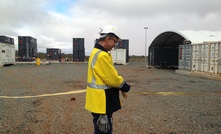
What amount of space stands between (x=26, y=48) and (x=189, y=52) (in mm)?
26021

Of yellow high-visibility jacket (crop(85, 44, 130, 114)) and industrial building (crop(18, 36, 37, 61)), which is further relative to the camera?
industrial building (crop(18, 36, 37, 61))

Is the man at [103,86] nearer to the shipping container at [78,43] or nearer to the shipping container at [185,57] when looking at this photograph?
the shipping container at [185,57]

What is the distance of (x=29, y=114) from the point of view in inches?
217

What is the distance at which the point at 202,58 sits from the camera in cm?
1555

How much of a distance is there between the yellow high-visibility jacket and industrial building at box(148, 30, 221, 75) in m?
13.6

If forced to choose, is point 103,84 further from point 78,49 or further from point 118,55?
point 78,49

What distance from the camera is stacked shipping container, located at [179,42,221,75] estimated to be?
1399 centimetres

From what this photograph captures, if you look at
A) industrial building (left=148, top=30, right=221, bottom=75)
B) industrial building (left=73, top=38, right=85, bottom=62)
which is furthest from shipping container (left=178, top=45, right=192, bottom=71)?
industrial building (left=73, top=38, right=85, bottom=62)

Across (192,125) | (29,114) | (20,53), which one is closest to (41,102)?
(29,114)

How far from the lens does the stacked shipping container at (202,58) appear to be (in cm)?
1399

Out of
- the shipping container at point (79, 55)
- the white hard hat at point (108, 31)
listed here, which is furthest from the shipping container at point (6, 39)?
the white hard hat at point (108, 31)

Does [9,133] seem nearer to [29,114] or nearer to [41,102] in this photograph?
[29,114]

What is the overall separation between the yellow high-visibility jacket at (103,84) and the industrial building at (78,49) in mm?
34972

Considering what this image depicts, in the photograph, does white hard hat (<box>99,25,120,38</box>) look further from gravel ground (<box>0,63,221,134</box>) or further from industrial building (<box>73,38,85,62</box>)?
industrial building (<box>73,38,85,62</box>)
